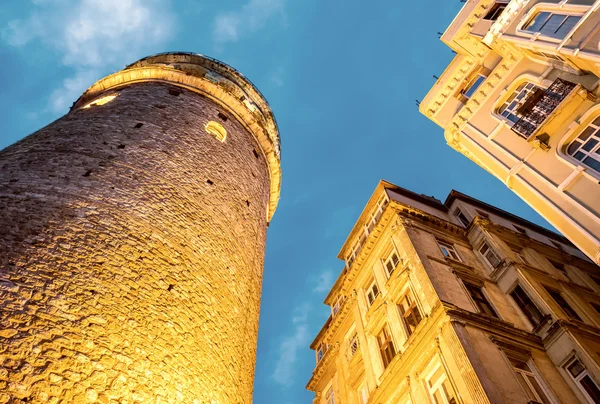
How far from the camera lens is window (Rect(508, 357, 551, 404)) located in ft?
30.4

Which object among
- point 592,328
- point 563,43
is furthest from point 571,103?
point 592,328

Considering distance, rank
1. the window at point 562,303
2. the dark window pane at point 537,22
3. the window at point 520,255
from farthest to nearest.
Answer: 1. the window at point 520,255
2. the dark window pane at point 537,22
3. the window at point 562,303

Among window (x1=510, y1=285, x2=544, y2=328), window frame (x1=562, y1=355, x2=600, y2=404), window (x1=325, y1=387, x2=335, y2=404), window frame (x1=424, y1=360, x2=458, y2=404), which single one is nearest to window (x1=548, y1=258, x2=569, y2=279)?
window (x1=510, y1=285, x2=544, y2=328)

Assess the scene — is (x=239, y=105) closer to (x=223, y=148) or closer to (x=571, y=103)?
(x=223, y=148)

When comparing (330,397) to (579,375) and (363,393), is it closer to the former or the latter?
(363,393)

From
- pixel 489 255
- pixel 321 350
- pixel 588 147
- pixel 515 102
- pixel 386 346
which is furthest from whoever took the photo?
pixel 321 350

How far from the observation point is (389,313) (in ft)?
43.6

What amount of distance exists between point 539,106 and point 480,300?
5.68 meters

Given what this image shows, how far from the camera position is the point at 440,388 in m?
9.70

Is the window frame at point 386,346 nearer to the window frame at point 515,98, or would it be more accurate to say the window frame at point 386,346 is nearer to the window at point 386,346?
the window at point 386,346

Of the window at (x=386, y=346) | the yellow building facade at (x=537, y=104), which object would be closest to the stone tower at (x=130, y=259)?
the window at (x=386, y=346)

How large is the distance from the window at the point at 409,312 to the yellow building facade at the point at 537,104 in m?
4.22

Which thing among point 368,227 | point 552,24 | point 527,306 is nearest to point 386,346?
point 527,306

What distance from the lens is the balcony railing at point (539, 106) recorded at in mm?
11570
